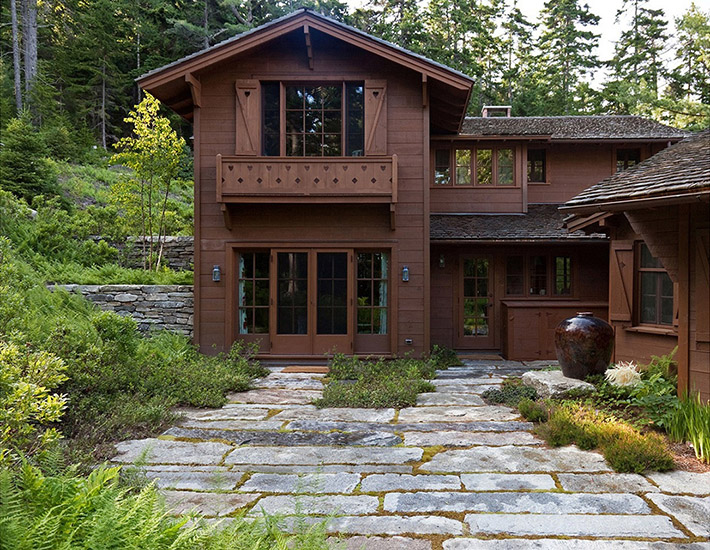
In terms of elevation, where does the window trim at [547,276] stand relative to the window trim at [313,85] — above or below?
below

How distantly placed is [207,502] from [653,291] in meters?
7.01

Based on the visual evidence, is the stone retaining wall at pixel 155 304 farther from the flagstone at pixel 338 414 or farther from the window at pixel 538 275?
the window at pixel 538 275

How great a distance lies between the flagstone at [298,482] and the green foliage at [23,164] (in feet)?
41.0

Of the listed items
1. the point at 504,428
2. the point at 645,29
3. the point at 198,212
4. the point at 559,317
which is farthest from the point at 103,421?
the point at 645,29

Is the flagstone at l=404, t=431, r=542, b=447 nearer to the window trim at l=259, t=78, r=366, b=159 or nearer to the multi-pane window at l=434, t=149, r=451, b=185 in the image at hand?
the window trim at l=259, t=78, r=366, b=159

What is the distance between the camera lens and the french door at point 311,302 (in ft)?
33.2

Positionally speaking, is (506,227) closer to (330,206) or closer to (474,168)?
(474,168)

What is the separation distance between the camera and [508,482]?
4168 millimetres

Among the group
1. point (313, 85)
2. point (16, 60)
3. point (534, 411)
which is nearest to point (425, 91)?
point (313, 85)

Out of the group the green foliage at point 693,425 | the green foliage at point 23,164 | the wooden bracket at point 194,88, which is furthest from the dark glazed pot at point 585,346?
the green foliage at point 23,164

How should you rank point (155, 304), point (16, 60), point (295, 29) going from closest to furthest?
1. point (295, 29)
2. point (155, 304)
3. point (16, 60)

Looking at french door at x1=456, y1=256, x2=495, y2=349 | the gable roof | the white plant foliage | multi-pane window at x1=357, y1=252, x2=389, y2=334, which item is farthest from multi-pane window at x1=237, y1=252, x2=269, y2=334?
the white plant foliage

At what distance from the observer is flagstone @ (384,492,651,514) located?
3.64m

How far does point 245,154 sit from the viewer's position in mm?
9945
